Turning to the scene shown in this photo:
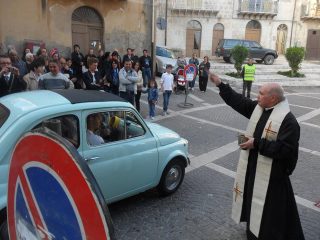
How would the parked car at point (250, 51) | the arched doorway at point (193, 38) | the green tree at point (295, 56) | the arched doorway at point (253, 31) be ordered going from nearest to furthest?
the green tree at point (295, 56)
the parked car at point (250, 51)
the arched doorway at point (193, 38)
the arched doorway at point (253, 31)

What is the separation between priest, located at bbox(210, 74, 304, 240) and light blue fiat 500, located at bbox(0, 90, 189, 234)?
4.72 feet

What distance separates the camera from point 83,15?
55.4 feet

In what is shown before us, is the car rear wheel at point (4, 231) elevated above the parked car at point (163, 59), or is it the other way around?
the parked car at point (163, 59)

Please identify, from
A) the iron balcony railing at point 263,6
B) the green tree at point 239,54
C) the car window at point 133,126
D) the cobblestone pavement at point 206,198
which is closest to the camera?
the cobblestone pavement at point 206,198

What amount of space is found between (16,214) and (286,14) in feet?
126

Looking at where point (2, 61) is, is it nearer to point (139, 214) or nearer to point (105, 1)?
point (139, 214)

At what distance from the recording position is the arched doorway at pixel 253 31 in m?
36.0

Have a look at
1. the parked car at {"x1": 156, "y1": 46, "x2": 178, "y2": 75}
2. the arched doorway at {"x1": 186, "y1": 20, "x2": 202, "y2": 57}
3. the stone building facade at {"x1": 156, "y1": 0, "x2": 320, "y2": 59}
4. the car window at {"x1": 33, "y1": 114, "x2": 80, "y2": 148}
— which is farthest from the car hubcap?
the arched doorway at {"x1": 186, "y1": 20, "x2": 202, "y2": 57}

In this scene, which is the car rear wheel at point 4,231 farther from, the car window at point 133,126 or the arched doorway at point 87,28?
the arched doorway at point 87,28

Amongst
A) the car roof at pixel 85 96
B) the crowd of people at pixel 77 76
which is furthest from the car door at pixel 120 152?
the crowd of people at pixel 77 76

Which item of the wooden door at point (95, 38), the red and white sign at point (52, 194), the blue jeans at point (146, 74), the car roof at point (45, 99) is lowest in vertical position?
the blue jeans at point (146, 74)

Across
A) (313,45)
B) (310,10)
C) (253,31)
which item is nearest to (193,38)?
(253,31)

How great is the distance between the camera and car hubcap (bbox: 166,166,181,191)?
562cm

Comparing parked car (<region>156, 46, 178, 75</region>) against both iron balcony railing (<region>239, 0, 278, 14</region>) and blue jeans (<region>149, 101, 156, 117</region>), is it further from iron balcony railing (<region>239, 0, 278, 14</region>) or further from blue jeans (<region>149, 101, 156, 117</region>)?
iron balcony railing (<region>239, 0, 278, 14</region>)
